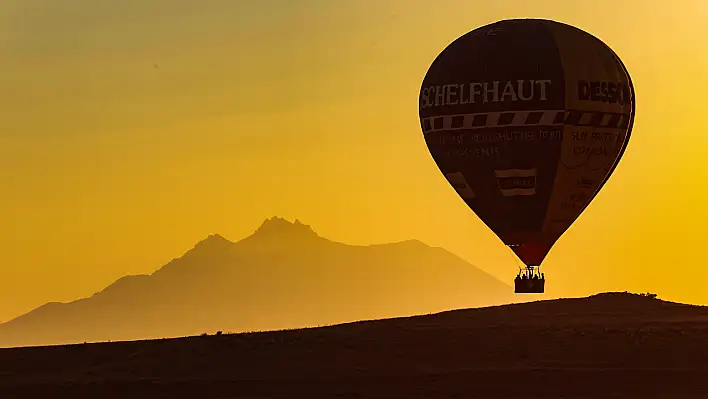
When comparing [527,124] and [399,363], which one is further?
[527,124]

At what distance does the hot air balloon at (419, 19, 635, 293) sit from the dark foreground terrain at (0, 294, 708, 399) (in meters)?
14.7

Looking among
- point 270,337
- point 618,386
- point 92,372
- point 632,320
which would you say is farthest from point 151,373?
point 632,320

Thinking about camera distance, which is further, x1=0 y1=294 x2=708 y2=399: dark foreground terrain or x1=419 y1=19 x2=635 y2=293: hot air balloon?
x1=419 y1=19 x2=635 y2=293: hot air balloon

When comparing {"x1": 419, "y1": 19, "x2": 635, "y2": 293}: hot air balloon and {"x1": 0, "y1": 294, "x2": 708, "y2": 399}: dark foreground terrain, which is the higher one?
{"x1": 419, "y1": 19, "x2": 635, "y2": 293}: hot air balloon

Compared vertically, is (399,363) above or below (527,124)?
below

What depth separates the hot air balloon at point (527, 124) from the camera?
Result: 87.9 meters

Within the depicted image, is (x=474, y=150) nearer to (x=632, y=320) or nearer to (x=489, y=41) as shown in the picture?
(x=489, y=41)

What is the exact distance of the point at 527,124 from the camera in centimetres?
8775

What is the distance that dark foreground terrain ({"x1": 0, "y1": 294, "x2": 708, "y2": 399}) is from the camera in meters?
59.9

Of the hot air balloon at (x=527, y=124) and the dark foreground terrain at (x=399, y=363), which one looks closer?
the dark foreground terrain at (x=399, y=363)

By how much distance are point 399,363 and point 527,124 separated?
2612 centimetres

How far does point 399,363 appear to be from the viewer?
212ft

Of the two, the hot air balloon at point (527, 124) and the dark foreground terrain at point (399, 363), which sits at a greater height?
the hot air balloon at point (527, 124)

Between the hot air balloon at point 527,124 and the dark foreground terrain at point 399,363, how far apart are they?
14696 mm
